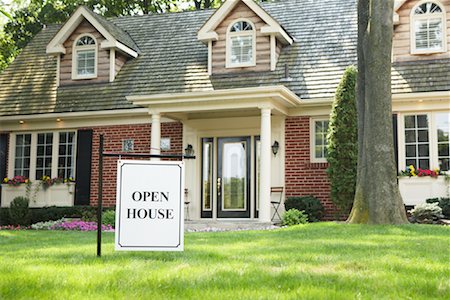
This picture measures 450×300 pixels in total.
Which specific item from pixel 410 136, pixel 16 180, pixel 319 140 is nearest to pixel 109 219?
pixel 16 180

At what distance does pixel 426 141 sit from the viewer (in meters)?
14.6

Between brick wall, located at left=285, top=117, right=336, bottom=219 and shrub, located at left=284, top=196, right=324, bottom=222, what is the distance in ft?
1.36

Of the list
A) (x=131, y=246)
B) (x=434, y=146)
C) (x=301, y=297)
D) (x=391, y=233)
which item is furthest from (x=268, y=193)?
(x=301, y=297)

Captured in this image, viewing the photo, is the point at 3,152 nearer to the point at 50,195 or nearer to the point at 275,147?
the point at 50,195

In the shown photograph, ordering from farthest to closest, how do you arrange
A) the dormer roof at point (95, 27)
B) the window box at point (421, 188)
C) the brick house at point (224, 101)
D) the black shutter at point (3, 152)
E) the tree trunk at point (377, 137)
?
the black shutter at point (3, 152)
the dormer roof at point (95, 27)
the brick house at point (224, 101)
the window box at point (421, 188)
the tree trunk at point (377, 137)

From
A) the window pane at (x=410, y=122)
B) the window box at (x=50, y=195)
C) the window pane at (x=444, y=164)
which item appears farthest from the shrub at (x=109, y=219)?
the window pane at (x=444, y=164)

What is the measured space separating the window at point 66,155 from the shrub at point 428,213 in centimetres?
931

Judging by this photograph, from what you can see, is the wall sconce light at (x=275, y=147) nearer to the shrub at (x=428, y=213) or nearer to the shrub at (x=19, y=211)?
the shrub at (x=428, y=213)

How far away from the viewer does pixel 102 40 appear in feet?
59.5

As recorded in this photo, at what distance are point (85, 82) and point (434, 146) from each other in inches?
393

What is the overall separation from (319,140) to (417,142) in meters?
2.38

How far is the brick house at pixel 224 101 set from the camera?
1465 centimetres

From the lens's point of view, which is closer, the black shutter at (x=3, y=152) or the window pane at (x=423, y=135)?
the window pane at (x=423, y=135)

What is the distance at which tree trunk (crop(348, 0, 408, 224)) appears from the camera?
35.0 feet
